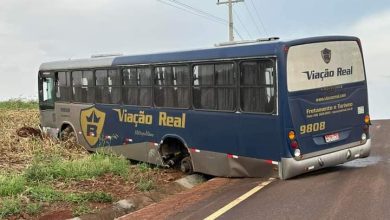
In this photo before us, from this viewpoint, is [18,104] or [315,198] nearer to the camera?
[315,198]

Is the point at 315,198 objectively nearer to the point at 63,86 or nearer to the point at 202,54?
the point at 202,54

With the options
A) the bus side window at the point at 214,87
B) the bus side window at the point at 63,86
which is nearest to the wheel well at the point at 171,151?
the bus side window at the point at 214,87

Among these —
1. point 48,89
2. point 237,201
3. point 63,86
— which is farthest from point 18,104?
point 237,201

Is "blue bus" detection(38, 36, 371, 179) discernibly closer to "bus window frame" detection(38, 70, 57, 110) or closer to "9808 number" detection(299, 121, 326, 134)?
"9808 number" detection(299, 121, 326, 134)

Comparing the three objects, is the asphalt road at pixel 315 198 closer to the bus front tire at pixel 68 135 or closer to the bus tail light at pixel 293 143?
the bus tail light at pixel 293 143

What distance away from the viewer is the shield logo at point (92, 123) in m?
14.4

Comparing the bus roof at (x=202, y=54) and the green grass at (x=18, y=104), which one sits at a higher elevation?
the bus roof at (x=202, y=54)

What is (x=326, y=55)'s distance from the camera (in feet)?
31.6

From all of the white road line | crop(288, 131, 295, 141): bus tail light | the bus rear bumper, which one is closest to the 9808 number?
crop(288, 131, 295, 141): bus tail light

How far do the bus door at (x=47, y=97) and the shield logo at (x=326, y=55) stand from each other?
395 inches

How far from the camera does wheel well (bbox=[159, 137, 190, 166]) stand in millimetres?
11914

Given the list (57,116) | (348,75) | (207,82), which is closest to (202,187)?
(207,82)

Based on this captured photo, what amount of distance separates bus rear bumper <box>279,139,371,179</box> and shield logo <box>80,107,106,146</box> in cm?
657

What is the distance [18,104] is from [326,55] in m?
24.2
